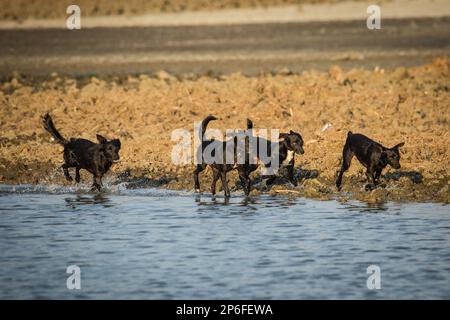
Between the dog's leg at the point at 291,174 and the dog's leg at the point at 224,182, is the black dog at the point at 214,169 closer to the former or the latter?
the dog's leg at the point at 224,182

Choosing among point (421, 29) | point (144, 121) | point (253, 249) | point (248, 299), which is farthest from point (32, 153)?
point (421, 29)

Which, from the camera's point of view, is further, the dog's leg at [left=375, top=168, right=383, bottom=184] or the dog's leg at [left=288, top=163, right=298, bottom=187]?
the dog's leg at [left=288, top=163, right=298, bottom=187]

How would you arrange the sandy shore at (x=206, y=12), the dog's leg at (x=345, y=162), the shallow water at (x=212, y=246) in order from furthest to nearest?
the sandy shore at (x=206, y=12)
the dog's leg at (x=345, y=162)
the shallow water at (x=212, y=246)

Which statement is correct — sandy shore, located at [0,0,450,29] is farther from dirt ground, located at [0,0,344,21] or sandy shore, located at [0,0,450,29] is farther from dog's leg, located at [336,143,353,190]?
dog's leg, located at [336,143,353,190]

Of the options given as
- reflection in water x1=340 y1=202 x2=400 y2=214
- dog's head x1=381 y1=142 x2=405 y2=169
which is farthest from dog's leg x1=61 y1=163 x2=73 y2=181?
dog's head x1=381 y1=142 x2=405 y2=169

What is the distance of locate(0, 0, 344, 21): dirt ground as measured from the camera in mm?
43250

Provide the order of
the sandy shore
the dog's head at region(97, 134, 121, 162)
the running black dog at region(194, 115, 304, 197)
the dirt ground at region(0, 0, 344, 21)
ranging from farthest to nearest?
the dirt ground at region(0, 0, 344, 21)
the sandy shore
the dog's head at region(97, 134, 121, 162)
the running black dog at region(194, 115, 304, 197)

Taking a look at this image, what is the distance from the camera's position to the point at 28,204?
1675cm

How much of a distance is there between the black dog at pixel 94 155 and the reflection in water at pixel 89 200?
6.7 inches

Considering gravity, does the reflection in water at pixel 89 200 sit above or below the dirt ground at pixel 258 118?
below

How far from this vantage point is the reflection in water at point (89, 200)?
1659 cm

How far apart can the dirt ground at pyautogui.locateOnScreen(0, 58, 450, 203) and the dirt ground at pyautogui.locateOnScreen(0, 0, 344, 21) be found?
16.9 metres

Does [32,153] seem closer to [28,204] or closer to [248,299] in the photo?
[28,204]

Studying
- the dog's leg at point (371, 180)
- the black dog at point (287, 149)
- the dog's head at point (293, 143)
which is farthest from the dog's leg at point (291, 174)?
the dog's leg at point (371, 180)
